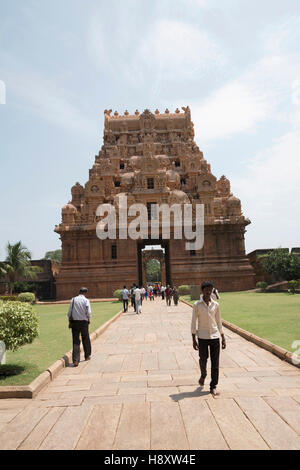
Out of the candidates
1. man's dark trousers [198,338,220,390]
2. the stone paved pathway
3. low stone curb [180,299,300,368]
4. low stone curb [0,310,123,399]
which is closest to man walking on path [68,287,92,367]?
the stone paved pathway

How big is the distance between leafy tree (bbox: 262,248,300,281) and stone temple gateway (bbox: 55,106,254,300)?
103 inches

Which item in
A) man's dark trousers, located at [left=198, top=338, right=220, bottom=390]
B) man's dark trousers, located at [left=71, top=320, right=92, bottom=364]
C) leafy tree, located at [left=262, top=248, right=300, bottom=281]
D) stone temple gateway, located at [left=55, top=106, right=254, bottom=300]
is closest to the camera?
man's dark trousers, located at [left=198, top=338, right=220, bottom=390]

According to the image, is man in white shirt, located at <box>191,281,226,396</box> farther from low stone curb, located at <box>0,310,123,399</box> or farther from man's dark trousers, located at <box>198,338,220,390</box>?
low stone curb, located at <box>0,310,123,399</box>

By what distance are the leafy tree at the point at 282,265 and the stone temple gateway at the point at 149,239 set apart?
2627 millimetres

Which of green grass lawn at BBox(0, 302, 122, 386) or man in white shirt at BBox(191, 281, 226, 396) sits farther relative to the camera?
green grass lawn at BBox(0, 302, 122, 386)

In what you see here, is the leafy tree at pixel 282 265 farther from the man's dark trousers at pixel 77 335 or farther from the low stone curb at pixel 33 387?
the low stone curb at pixel 33 387

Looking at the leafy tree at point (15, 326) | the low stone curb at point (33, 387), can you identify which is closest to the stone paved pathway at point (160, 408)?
the low stone curb at point (33, 387)

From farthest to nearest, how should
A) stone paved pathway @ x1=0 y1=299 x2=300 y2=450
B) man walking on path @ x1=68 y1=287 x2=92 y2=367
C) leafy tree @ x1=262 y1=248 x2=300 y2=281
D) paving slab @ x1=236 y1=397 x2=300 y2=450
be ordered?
1. leafy tree @ x1=262 y1=248 x2=300 y2=281
2. man walking on path @ x1=68 y1=287 x2=92 y2=367
3. stone paved pathway @ x1=0 y1=299 x2=300 y2=450
4. paving slab @ x1=236 y1=397 x2=300 y2=450

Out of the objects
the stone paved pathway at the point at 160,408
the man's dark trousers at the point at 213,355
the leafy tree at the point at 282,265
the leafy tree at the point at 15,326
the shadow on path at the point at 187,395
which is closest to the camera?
the stone paved pathway at the point at 160,408

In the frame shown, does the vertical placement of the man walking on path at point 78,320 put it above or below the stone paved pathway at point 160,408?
above

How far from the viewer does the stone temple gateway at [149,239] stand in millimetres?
33312

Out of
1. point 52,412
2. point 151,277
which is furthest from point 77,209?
point 151,277

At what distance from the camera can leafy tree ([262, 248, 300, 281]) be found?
97.5 ft

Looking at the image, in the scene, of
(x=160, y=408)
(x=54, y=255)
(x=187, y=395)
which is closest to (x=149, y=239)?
(x=187, y=395)
